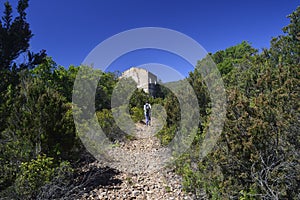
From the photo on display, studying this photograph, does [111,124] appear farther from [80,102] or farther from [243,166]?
[243,166]

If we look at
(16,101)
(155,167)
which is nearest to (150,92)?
(155,167)

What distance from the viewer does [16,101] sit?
4.54 metres

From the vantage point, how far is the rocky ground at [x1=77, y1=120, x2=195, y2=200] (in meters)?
4.41

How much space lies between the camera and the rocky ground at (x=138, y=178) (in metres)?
4.41

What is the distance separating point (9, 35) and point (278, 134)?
5.63 metres

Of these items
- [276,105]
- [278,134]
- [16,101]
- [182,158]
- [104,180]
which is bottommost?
[104,180]

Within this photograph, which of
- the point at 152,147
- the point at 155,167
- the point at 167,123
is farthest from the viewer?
the point at 152,147

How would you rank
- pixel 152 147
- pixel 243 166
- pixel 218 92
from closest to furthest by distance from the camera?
pixel 243 166, pixel 218 92, pixel 152 147

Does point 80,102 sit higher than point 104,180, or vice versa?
point 80,102

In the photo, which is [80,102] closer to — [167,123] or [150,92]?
[167,123]

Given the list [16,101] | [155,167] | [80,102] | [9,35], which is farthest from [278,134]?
[80,102]

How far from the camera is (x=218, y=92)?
4.28 m

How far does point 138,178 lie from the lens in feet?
17.4

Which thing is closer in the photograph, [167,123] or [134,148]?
[167,123]
